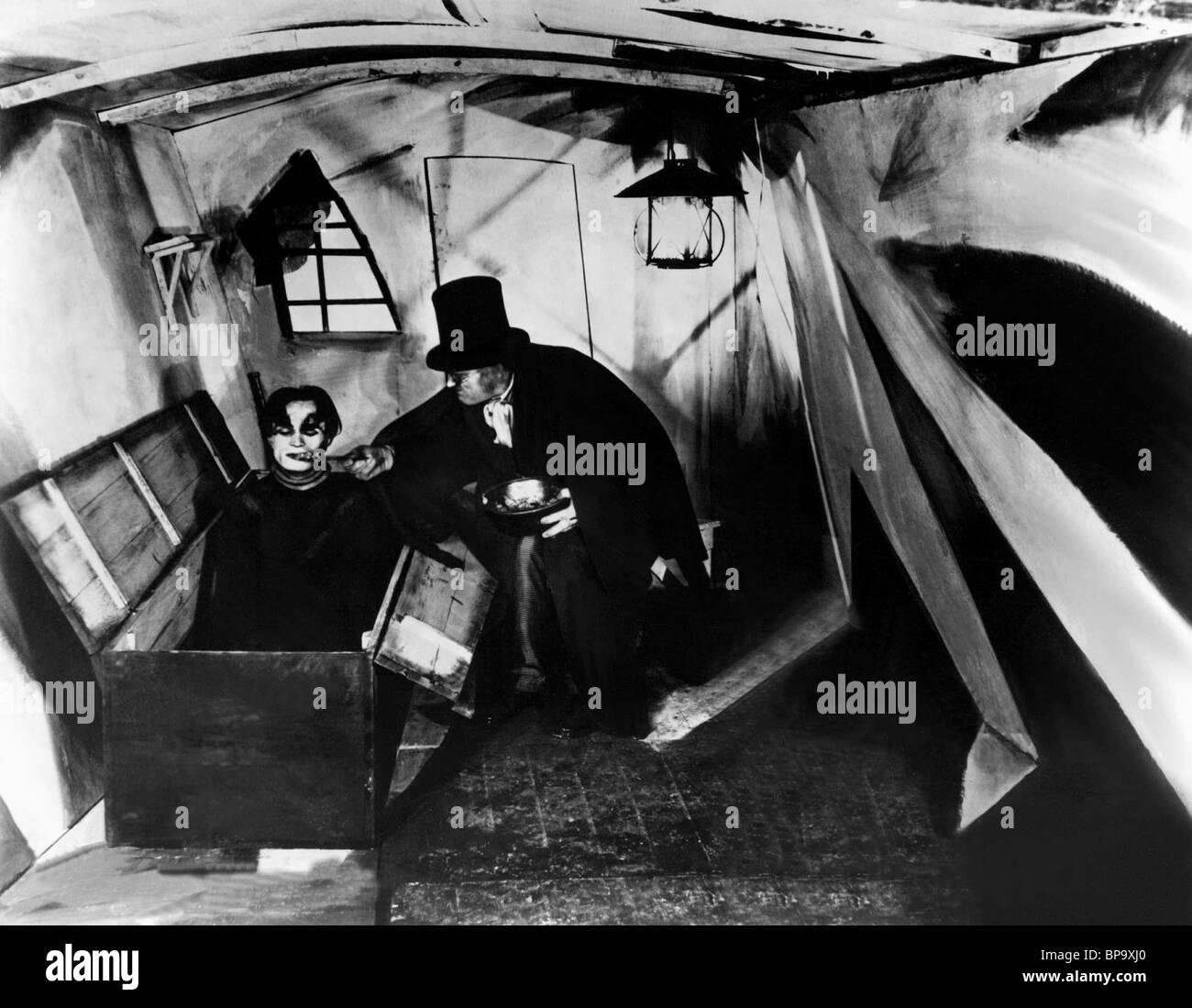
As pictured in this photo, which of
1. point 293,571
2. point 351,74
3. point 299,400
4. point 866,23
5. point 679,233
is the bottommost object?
point 293,571

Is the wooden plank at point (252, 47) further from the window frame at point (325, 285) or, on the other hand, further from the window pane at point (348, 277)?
the window pane at point (348, 277)

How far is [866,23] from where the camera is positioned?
3.46 meters

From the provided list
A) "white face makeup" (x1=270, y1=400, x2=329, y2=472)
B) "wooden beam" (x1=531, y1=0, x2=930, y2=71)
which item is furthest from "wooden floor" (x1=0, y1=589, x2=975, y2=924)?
"wooden beam" (x1=531, y1=0, x2=930, y2=71)

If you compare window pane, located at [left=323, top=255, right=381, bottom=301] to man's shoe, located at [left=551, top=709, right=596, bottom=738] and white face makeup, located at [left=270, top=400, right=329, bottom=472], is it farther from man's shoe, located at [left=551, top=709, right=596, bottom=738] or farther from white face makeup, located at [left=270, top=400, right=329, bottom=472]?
man's shoe, located at [left=551, top=709, right=596, bottom=738]

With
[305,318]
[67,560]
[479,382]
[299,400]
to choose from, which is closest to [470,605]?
[479,382]

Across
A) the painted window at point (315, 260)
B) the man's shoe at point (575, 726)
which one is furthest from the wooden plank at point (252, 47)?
the man's shoe at point (575, 726)

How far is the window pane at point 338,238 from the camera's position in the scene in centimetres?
372

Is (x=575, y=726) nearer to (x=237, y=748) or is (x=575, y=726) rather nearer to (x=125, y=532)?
(x=237, y=748)

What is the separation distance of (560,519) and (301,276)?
54.0 inches

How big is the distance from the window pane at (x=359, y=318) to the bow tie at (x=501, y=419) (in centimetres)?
48

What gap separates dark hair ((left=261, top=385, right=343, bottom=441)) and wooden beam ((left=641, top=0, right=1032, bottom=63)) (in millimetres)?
1862

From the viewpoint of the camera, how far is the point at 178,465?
12.4 ft

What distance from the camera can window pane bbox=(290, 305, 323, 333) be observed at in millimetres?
3756

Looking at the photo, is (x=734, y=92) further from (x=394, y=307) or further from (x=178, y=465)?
(x=178, y=465)
